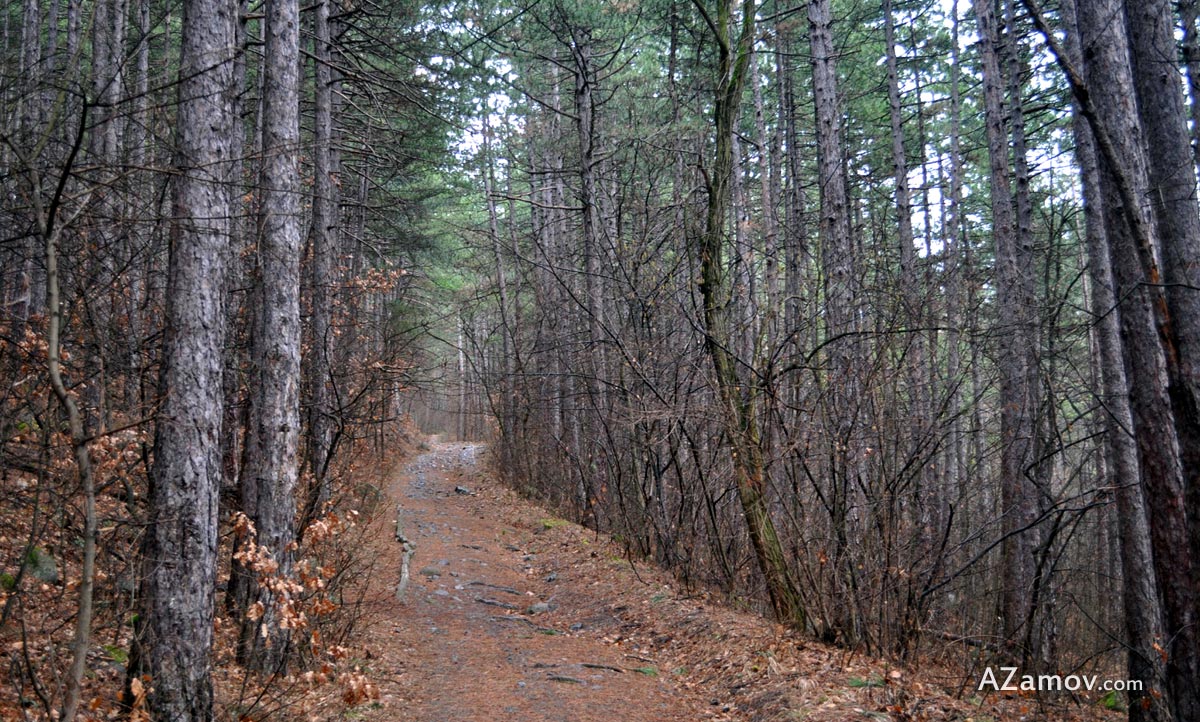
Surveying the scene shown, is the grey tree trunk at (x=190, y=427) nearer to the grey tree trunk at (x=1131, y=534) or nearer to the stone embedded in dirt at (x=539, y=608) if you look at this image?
the stone embedded in dirt at (x=539, y=608)

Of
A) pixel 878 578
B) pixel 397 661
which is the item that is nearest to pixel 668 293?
pixel 878 578

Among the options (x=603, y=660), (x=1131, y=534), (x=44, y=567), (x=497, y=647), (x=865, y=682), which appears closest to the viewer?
(x=865, y=682)

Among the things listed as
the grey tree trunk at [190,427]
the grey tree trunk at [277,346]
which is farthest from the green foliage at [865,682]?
the grey tree trunk at [190,427]

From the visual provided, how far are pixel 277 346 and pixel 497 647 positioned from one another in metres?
4.17

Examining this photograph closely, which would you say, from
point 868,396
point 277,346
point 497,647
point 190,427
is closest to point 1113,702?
point 868,396

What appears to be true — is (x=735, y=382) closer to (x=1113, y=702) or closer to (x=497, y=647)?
(x=497, y=647)

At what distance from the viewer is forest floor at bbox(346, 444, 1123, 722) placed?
652 cm

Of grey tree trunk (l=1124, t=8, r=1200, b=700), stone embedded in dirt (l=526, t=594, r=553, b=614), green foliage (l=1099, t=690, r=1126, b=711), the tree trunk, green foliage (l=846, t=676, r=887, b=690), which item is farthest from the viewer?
stone embedded in dirt (l=526, t=594, r=553, b=614)

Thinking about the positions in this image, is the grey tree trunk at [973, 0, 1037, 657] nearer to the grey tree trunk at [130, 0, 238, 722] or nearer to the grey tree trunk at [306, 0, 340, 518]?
the grey tree trunk at [130, 0, 238, 722]

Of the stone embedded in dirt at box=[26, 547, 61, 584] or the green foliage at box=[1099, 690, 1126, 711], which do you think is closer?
the stone embedded in dirt at box=[26, 547, 61, 584]

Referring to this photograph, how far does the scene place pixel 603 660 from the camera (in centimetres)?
835

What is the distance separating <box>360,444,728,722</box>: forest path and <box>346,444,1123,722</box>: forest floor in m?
0.02

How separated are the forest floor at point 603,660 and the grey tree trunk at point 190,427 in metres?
2.01

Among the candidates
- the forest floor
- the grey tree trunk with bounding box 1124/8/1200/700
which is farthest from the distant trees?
the forest floor
